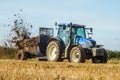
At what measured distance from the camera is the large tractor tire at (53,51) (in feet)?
72.0

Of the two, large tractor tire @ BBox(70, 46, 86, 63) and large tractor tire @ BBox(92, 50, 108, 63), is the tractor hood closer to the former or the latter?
large tractor tire @ BBox(70, 46, 86, 63)

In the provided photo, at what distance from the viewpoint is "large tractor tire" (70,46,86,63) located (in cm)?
2062

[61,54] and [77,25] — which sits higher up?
[77,25]

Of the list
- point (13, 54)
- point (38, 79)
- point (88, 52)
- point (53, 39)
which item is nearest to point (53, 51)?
point (53, 39)

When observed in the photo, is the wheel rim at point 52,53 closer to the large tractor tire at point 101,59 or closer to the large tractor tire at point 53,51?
the large tractor tire at point 53,51

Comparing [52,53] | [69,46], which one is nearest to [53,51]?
[52,53]

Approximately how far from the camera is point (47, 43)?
2392cm

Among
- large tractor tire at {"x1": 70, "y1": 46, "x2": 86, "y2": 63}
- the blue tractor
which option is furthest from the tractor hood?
large tractor tire at {"x1": 70, "y1": 46, "x2": 86, "y2": 63}

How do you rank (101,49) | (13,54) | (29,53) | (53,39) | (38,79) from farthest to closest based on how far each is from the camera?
(13,54), (29,53), (53,39), (101,49), (38,79)

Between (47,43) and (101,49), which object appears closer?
(101,49)

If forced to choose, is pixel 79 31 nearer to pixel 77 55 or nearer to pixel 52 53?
pixel 77 55

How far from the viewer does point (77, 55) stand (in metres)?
21.2

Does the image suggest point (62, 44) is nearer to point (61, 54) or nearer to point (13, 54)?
point (61, 54)

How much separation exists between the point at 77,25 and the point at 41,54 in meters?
3.04
